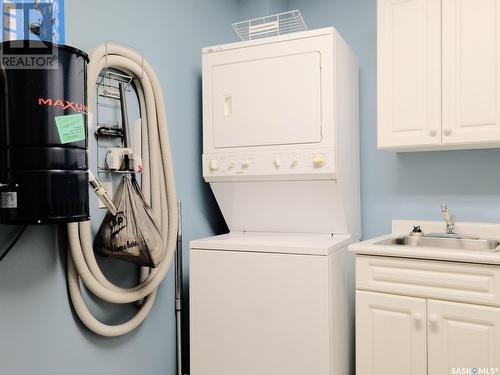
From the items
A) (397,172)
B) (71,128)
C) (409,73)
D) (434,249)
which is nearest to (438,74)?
(409,73)

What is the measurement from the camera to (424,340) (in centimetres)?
182

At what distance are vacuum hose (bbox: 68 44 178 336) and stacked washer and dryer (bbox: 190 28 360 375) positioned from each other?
0.78 ft

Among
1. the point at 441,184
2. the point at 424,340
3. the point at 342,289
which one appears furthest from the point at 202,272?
the point at 441,184

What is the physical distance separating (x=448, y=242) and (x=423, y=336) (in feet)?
1.96

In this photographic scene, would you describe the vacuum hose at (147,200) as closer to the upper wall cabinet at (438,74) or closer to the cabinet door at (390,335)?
the cabinet door at (390,335)

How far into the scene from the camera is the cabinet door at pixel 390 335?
1829 millimetres

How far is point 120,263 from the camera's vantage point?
2.00 metres

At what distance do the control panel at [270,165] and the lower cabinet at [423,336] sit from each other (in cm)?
63

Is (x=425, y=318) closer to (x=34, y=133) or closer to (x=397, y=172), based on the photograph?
(x=397, y=172)

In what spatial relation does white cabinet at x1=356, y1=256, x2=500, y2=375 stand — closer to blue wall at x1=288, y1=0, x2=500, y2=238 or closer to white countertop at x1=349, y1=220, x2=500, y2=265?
white countertop at x1=349, y1=220, x2=500, y2=265

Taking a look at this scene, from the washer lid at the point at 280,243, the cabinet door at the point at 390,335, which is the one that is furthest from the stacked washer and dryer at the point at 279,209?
the cabinet door at the point at 390,335

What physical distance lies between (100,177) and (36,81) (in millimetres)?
676

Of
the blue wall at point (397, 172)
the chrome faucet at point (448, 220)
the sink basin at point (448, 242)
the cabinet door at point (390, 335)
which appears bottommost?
the cabinet door at point (390, 335)

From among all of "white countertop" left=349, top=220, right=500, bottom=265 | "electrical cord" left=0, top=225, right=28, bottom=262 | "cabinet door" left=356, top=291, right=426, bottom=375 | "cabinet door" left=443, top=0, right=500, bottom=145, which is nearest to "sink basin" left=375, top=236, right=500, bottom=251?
"white countertop" left=349, top=220, right=500, bottom=265
